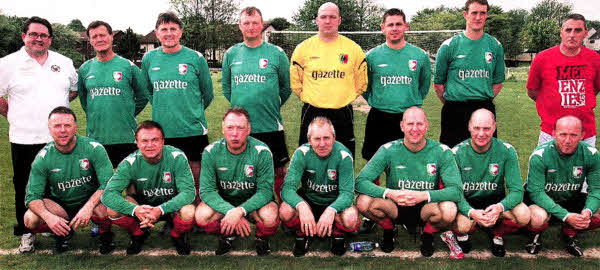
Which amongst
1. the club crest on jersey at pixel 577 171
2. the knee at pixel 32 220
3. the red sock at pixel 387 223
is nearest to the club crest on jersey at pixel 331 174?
the red sock at pixel 387 223

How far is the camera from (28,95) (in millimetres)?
4273

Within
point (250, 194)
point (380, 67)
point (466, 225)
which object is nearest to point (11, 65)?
point (250, 194)

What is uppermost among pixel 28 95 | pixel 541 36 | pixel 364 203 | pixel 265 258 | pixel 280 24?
pixel 280 24

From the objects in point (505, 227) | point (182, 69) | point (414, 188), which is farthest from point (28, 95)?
point (505, 227)

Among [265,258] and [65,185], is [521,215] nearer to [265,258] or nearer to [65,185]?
[265,258]

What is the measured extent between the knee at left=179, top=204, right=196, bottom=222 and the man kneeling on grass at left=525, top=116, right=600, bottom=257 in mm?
3000

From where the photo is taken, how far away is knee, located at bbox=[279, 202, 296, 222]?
3.93m

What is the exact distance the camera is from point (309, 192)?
421cm

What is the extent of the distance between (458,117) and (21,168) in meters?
4.46

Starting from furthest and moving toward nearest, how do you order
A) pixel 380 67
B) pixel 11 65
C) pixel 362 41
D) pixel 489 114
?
pixel 362 41
pixel 380 67
pixel 11 65
pixel 489 114

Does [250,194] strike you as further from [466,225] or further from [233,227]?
[466,225]

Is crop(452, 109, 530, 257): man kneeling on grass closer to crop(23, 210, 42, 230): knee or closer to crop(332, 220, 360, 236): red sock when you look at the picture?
crop(332, 220, 360, 236): red sock

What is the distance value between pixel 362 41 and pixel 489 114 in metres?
14.8

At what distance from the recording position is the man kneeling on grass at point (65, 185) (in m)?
3.89
